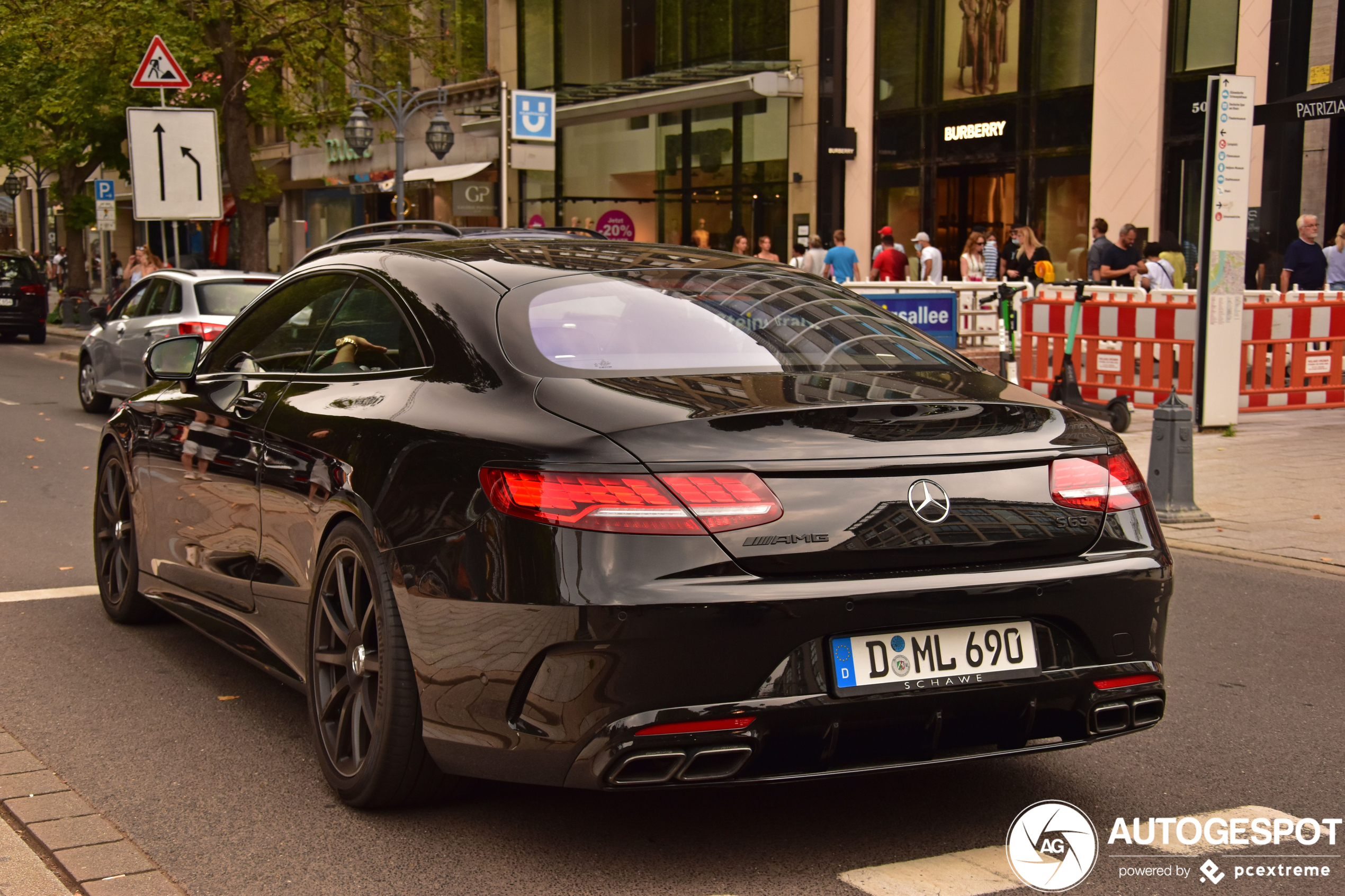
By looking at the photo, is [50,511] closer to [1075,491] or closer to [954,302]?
[1075,491]

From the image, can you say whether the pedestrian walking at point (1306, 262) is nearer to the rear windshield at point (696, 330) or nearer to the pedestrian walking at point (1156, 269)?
the pedestrian walking at point (1156, 269)

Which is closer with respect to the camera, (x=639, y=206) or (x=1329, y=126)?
(x=1329, y=126)

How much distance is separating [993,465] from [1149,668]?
70 cm

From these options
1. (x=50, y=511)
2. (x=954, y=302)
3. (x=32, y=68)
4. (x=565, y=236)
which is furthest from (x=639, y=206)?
(x=565, y=236)

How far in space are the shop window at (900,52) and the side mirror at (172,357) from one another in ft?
77.6

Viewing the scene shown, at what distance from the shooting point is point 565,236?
520cm

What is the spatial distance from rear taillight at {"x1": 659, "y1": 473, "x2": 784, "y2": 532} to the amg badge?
3 centimetres

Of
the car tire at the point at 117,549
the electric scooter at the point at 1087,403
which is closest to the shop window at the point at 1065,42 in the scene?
the electric scooter at the point at 1087,403

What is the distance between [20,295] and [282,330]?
2849 centimetres

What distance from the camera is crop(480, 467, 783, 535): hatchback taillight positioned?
130 inches

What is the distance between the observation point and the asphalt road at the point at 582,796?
3.60 meters

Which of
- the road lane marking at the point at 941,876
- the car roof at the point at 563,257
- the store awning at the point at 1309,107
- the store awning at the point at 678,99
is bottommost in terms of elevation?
the road lane marking at the point at 941,876

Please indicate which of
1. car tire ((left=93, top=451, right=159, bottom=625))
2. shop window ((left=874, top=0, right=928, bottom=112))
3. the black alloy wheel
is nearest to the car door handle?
car tire ((left=93, top=451, right=159, bottom=625))

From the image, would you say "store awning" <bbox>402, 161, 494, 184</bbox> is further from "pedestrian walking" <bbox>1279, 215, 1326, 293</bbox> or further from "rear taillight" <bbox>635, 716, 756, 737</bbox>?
"rear taillight" <bbox>635, 716, 756, 737</bbox>
